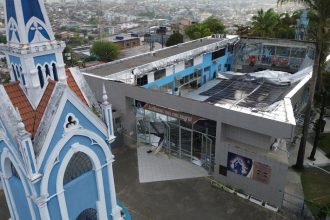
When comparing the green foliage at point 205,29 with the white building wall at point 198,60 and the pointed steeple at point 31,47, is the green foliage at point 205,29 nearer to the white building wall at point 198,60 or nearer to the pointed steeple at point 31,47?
the white building wall at point 198,60

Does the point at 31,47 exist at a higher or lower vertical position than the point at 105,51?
higher

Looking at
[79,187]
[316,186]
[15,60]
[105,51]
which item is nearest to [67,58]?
[105,51]

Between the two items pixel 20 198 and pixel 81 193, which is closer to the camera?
pixel 20 198

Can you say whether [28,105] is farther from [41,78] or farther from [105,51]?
[105,51]

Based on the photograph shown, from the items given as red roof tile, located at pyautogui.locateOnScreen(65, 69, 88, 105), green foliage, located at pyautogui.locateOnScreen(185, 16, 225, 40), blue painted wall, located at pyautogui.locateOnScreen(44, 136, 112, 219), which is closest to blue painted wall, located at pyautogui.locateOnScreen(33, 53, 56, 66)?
red roof tile, located at pyautogui.locateOnScreen(65, 69, 88, 105)

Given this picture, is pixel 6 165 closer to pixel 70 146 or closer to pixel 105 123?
pixel 70 146

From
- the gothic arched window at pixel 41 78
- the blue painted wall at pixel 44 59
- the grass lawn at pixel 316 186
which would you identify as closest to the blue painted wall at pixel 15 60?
the blue painted wall at pixel 44 59

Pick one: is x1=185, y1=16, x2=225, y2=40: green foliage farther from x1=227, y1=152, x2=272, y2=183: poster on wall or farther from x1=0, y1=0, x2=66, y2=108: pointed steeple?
x1=0, y1=0, x2=66, y2=108: pointed steeple

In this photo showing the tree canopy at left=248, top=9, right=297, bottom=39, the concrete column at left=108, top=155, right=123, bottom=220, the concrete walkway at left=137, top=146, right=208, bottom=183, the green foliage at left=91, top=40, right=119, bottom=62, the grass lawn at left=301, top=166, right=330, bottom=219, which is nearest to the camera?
the concrete column at left=108, top=155, right=123, bottom=220

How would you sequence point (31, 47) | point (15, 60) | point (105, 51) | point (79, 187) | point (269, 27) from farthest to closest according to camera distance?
point (105, 51) < point (269, 27) < point (79, 187) < point (15, 60) < point (31, 47)
